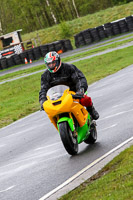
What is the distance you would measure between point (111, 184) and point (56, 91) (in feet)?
10.1

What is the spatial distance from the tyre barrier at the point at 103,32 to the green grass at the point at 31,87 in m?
13.2

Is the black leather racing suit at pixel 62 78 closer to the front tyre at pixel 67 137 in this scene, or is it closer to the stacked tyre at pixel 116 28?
the front tyre at pixel 67 137

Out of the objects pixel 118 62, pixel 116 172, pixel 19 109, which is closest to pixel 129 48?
pixel 118 62

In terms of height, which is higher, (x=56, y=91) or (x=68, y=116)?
(x=56, y=91)

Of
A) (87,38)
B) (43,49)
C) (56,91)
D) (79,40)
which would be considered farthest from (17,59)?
(56,91)

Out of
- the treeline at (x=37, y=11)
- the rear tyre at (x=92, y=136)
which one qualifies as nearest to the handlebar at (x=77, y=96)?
the rear tyre at (x=92, y=136)

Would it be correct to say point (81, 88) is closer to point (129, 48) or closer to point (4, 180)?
point (4, 180)

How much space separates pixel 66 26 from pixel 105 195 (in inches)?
2154

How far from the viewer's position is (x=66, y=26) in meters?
58.7

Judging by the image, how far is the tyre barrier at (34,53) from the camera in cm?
4341

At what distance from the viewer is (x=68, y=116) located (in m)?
8.02

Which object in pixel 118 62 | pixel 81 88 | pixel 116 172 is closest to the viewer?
pixel 116 172

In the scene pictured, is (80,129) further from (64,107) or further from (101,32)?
(101,32)

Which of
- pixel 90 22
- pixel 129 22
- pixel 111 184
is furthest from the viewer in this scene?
pixel 90 22
